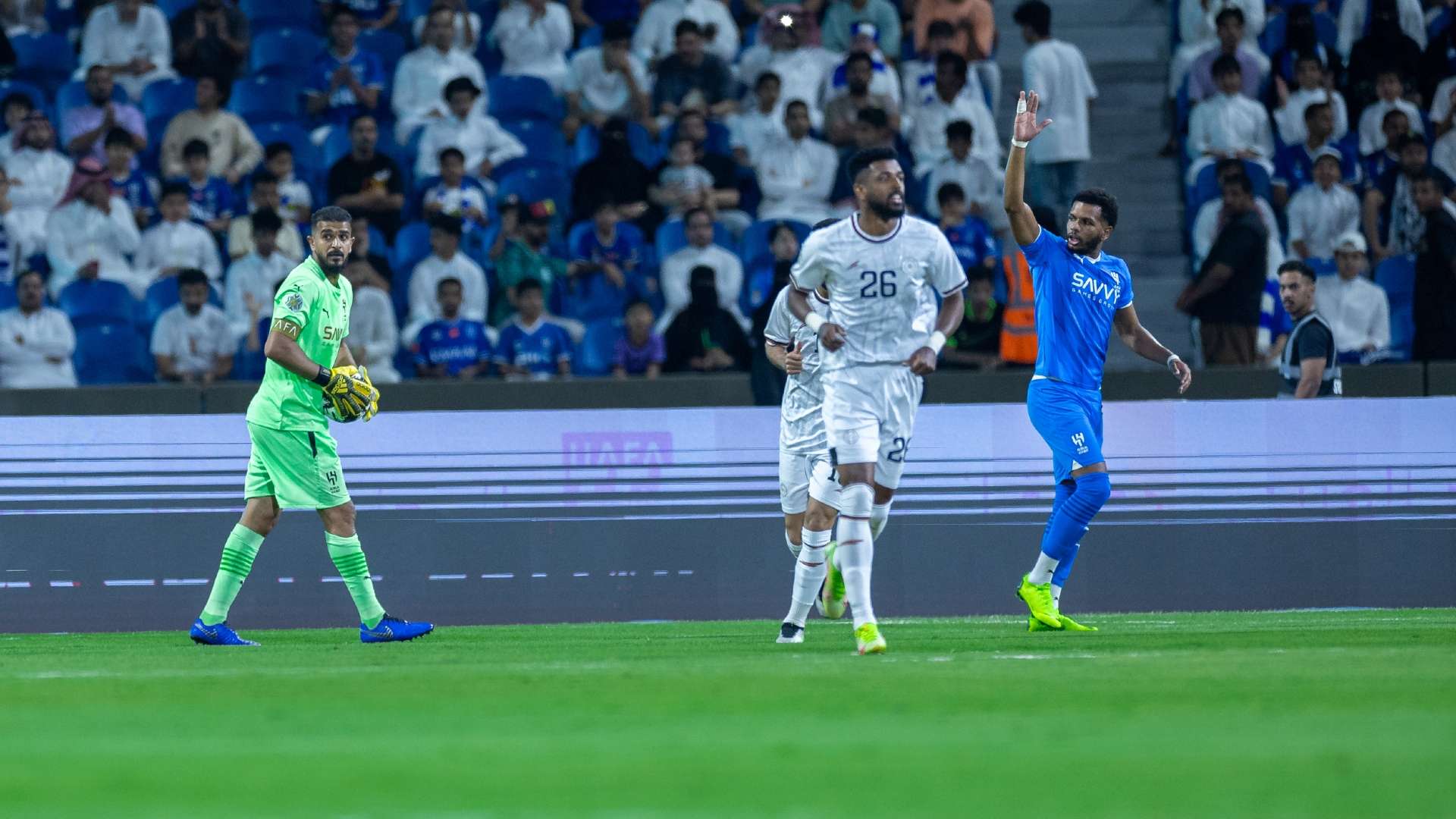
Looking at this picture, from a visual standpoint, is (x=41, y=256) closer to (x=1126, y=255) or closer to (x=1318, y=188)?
(x=1126, y=255)

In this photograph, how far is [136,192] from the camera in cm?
1678

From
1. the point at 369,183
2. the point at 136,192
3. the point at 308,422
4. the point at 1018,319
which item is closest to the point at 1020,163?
the point at 308,422

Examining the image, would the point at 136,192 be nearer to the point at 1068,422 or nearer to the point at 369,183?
the point at 369,183

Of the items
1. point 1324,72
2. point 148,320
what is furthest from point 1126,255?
point 148,320

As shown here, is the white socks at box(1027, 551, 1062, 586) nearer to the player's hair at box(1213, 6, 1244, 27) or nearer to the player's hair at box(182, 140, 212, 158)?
the player's hair at box(1213, 6, 1244, 27)

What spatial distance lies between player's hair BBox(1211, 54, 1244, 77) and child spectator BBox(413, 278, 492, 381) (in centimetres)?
682

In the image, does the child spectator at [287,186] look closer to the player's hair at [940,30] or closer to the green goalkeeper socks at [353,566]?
the player's hair at [940,30]

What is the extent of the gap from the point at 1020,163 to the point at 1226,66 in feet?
25.9

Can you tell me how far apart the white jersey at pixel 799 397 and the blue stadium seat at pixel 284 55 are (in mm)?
8239

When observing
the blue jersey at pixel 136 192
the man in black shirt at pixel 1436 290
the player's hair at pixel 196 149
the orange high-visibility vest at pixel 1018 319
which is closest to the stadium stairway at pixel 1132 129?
the man in black shirt at pixel 1436 290

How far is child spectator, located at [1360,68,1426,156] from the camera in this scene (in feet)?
56.7

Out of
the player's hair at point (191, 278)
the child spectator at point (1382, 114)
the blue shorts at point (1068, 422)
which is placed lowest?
the blue shorts at point (1068, 422)

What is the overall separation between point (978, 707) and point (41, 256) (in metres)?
12.2

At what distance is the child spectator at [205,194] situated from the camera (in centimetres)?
1648
